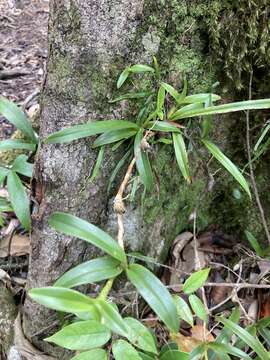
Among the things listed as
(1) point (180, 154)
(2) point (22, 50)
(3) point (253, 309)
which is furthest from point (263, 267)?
(2) point (22, 50)

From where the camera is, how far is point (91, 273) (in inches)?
34.5

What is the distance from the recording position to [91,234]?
87 cm

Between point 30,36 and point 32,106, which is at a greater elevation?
point 30,36

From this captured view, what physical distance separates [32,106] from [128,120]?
1.35 metres

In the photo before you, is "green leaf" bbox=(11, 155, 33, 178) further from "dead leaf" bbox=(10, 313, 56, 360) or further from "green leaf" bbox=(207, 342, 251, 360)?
"green leaf" bbox=(207, 342, 251, 360)

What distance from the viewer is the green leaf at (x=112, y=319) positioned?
726 mm

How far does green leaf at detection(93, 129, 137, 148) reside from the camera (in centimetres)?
103

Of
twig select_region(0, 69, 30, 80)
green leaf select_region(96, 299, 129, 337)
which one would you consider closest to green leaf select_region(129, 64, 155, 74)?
green leaf select_region(96, 299, 129, 337)

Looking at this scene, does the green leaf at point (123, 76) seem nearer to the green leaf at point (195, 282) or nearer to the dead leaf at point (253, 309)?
the green leaf at point (195, 282)

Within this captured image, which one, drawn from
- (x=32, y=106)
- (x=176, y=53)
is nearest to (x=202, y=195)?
(x=176, y=53)

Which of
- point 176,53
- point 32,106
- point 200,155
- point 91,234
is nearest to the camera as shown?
point 91,234

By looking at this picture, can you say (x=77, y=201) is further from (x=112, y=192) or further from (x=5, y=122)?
(x=5, y=122)

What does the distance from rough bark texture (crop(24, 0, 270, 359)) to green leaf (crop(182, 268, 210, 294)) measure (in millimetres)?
284

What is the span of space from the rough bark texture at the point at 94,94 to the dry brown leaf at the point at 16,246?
0.31m
